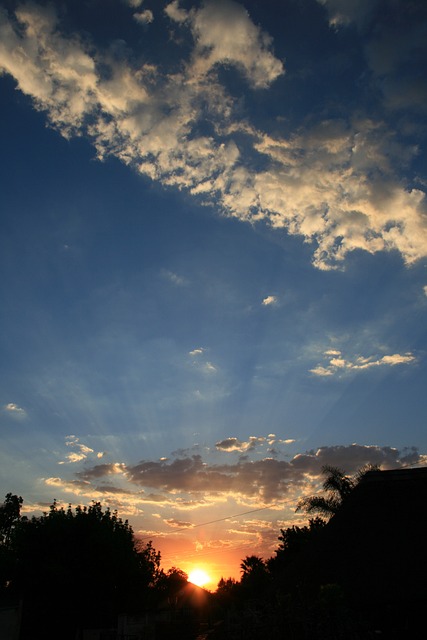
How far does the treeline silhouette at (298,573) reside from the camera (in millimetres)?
12359

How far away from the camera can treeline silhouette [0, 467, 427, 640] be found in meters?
12.4

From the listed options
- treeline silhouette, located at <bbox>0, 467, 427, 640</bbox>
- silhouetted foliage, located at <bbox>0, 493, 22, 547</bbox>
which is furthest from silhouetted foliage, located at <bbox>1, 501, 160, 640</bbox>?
silhouetted foliage, located at <bbox>0, 493, 22, 547</bbox>

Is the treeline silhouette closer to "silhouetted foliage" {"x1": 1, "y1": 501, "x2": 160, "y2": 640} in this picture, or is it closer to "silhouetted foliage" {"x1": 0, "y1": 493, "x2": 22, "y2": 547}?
"silhouetted foliage" {"x1": 1, "y1": 501, "x2": 160, "y2": 640}

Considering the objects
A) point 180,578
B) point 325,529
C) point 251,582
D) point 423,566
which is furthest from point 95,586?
point 180,578

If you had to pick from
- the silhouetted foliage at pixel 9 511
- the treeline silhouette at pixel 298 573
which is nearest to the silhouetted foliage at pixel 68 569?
the treeline silhouette at pixel 298 573

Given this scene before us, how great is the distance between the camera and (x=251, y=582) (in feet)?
268

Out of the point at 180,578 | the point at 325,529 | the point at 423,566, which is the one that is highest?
the point at 325,529

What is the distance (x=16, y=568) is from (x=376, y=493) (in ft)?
87.2

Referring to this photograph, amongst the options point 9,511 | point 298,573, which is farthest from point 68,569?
point 9,511

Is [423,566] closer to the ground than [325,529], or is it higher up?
closer to the ground

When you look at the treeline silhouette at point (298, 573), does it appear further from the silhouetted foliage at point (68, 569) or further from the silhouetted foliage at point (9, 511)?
the silhouetted foliage at point (9, 511)

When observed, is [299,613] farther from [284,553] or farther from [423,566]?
[284,553]

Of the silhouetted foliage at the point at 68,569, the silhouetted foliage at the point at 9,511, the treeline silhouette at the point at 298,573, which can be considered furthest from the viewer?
the silhouetted foliage at the point at 9,511

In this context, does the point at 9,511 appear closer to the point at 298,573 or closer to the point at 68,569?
the point at 68,569
